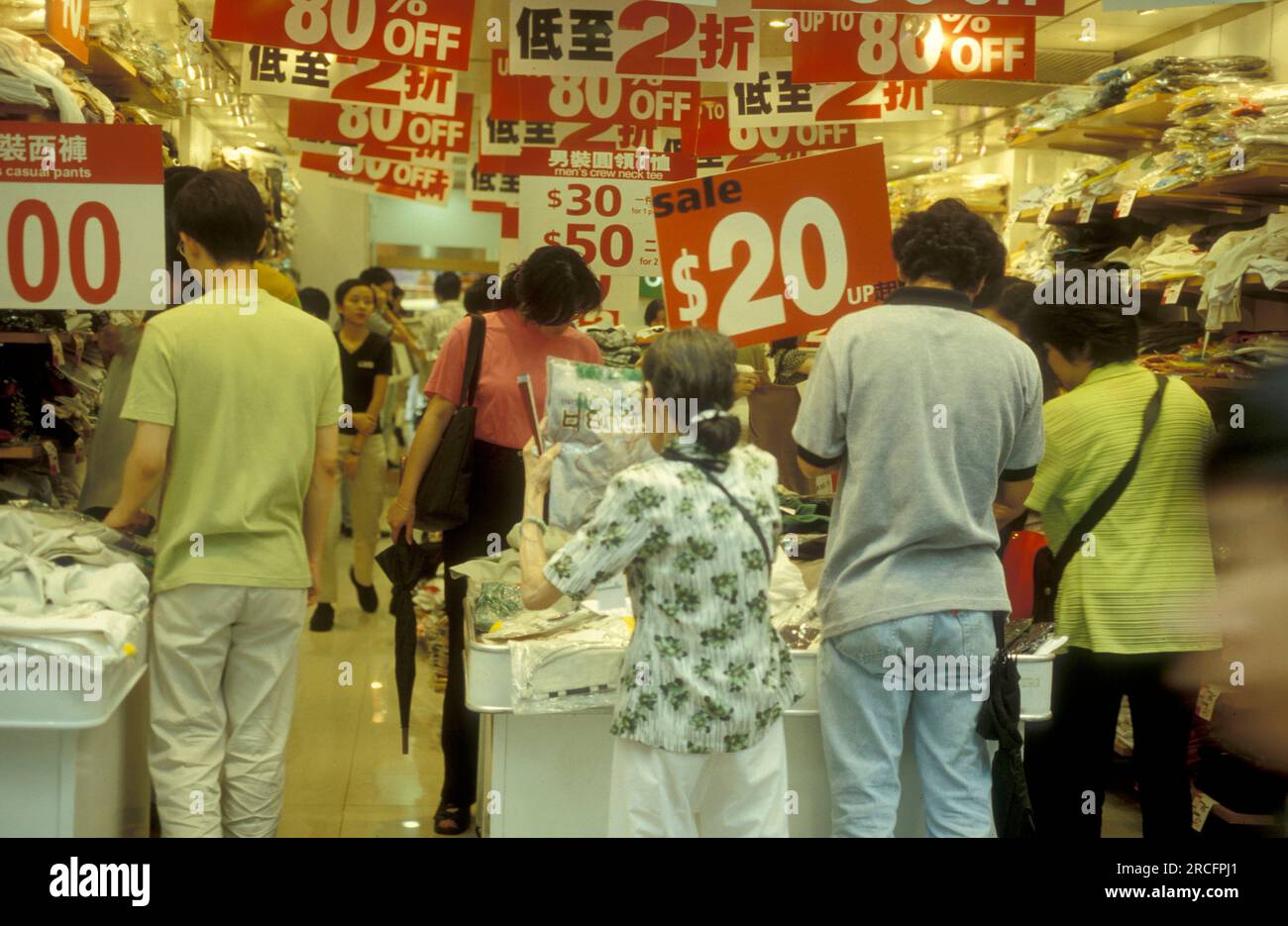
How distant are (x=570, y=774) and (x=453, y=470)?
38.3 inches

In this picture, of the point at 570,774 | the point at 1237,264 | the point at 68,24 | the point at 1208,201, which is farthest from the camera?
the point at 1208,201

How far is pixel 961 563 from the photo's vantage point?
9.18ft

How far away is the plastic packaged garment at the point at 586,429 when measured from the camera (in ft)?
10.9

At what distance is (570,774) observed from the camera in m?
3.17

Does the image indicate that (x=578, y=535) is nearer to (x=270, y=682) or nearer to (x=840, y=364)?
(x=840, y=364)

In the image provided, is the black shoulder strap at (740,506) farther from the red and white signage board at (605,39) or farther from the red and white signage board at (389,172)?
the red and white signage board at (389,172)

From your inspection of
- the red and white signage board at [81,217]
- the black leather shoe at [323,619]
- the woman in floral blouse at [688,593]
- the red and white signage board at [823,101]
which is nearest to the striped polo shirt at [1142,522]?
the woman in floral blouse at [688,593]

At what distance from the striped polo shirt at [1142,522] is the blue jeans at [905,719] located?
2.07 feet

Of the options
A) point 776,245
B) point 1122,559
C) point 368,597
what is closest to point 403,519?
point 776,245

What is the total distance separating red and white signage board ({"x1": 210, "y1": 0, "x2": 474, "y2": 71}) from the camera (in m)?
4.29

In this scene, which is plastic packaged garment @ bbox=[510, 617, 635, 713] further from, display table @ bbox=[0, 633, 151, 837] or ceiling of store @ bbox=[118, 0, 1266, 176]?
ceiling of store @ bbox=[118, 0, 1266, 176]

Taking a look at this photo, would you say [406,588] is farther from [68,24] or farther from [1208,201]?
[1208,201]

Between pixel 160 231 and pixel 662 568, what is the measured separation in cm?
155
